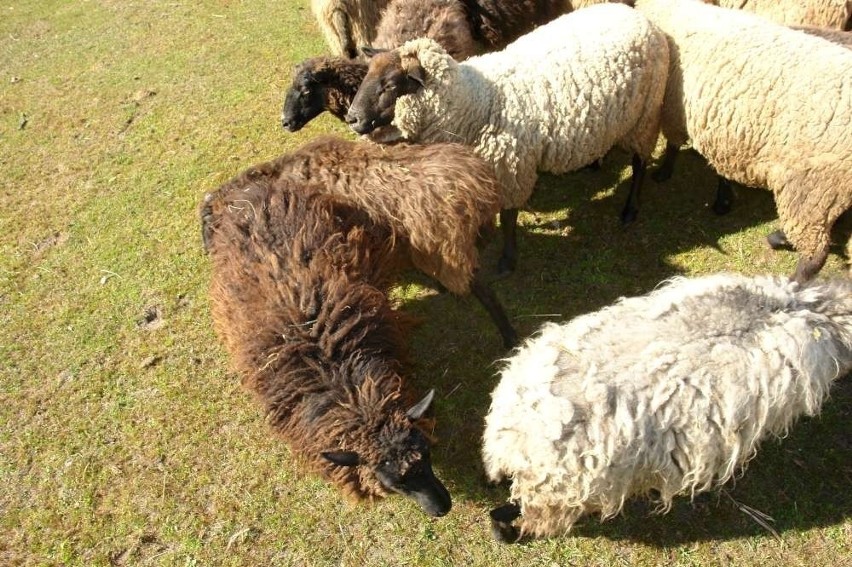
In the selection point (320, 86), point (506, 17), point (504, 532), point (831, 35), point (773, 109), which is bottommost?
point (504, 532)

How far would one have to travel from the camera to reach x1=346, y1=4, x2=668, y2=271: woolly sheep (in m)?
4.62

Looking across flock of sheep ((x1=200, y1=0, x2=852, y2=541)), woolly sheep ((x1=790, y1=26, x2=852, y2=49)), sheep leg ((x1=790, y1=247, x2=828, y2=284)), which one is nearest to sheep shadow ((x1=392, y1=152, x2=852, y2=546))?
flock of sheep ((x1=200, y1=0, x2=852, y2=541))

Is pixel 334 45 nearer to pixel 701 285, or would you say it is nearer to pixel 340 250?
pixel 340 250

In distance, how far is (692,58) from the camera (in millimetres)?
4852

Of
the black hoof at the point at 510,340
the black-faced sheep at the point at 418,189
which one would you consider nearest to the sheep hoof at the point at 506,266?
the black hoof at the point at 510,340

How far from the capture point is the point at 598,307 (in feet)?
16.2

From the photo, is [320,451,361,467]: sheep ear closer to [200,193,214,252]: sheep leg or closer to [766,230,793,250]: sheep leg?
[200,193,214,252]: sheep leg

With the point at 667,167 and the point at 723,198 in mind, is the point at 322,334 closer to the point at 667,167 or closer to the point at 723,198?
the point at 723,198

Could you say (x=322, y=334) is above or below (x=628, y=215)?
above

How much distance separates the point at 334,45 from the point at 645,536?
6210 millimetres

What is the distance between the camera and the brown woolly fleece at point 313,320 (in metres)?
3.36

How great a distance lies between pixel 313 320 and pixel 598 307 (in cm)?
251

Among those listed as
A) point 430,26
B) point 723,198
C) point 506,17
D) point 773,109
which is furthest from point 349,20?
point 773,109

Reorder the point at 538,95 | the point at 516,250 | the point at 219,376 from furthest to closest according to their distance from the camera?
the point at 516,250 → the point at 219,376 → the point at 538,95
